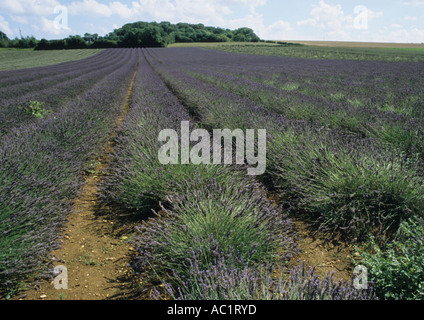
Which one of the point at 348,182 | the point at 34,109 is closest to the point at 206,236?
the point at 348,182

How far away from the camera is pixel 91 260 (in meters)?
2.15

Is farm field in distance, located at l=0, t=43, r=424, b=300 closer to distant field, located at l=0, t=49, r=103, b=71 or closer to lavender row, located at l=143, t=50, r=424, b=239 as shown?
lavender row, located at l=143, t=50, r=424, b=239

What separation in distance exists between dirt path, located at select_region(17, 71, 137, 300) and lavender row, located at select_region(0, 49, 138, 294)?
117mm

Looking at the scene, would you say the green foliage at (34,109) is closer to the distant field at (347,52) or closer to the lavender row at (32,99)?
the lavender row at (32,99)

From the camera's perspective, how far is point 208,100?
644 centimetres

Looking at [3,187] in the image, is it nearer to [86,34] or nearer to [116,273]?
[116,273]

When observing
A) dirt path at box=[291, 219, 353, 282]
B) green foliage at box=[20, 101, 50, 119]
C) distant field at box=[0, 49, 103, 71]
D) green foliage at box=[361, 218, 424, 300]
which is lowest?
dirt path at box=[291, 219, 353, 282]

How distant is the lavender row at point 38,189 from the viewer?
1817 mm

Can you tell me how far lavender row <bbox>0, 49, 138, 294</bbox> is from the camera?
1817 millimetres

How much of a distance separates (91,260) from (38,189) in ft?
2.82

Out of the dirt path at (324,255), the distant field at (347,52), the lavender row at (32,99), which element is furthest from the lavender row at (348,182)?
the distant field at (347,52)

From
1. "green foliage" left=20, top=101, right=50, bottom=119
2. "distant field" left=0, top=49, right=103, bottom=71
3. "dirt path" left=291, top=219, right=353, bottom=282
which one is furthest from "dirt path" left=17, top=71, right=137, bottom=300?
"distant field" left=0, top=49, right=103, bottom=71

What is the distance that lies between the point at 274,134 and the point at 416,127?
183 cm

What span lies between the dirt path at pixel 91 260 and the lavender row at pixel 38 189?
12 cm
